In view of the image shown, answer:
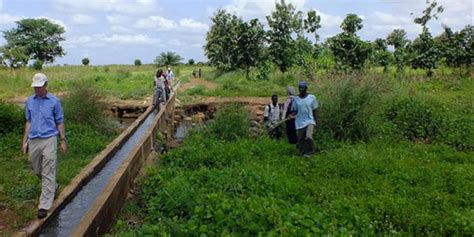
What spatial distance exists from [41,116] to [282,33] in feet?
84.1

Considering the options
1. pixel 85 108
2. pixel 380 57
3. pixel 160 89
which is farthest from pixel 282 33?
pixel 85 108

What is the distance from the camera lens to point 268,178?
278 inches

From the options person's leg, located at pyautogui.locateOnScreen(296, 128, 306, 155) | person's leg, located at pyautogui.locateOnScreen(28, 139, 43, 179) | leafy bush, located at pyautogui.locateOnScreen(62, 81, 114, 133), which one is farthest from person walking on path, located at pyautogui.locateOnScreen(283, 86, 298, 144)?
leafy bush, located at pyautogui.locateOnScreen(62, 81, 114, 133)

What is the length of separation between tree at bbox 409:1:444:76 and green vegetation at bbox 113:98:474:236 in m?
17.2

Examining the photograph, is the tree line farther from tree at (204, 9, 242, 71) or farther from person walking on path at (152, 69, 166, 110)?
person walking on path at (152, 69, 166, 110)

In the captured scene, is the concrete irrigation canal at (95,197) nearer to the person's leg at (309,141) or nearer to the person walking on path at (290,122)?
the person walking on path at (290,122)

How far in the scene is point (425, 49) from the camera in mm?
26812

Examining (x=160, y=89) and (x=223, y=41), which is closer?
(x=160, y=89)

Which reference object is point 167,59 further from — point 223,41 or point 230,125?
point 230,125

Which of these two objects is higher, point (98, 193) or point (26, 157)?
point (26, 157)

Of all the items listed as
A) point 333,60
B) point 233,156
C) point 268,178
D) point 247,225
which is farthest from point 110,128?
point 333,60

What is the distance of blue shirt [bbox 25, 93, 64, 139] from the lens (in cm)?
664

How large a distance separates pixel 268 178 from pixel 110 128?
884 centimetres

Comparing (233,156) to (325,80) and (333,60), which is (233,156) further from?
(333,60)
